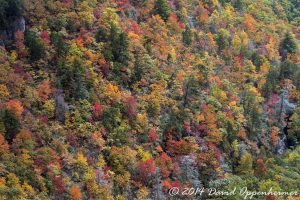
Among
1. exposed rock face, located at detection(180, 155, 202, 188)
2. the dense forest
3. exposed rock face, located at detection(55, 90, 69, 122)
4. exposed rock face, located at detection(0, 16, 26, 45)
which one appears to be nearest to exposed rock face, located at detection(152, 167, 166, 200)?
the dense forest

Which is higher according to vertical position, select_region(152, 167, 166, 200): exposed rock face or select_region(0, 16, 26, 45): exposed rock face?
select_region(0, 16, 26, 45): exposed rock face

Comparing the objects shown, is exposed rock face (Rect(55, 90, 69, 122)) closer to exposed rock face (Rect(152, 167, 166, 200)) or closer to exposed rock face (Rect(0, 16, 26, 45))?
exposed rock face (Rect(0, 16, 26, 45))

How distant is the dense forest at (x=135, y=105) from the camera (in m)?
57.6

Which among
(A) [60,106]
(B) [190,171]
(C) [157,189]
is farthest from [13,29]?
(B) [190,171]

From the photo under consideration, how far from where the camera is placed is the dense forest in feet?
189

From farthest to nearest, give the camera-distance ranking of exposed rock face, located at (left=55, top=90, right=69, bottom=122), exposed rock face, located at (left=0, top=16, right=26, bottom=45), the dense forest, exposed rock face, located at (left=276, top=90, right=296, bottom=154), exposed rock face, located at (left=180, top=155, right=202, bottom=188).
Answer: exposed rock face, located at (left=276, top=90, right=296, bottom=154)
exposed rock face, located at (left=180, top=155, right=202, bottom=188)
exposed rock face, located at (left=0, top=16, right=26, bottom=45)
exposed rock face, located at (left=55, top=90, right=69, bottom=122)
the dense forest

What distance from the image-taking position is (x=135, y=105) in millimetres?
70750

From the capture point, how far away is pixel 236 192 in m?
68.6

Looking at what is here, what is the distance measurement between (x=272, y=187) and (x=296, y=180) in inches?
234

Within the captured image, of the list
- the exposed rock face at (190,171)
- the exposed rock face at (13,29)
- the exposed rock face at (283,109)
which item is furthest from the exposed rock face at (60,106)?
the exposed rock face at (283,109)

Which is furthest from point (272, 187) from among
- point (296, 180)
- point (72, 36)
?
point (72, 36)

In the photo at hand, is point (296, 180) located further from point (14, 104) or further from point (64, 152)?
point (14, 104)

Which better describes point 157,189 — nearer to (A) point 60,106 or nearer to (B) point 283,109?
(A) point 60,106

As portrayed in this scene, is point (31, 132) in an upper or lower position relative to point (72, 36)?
lower
